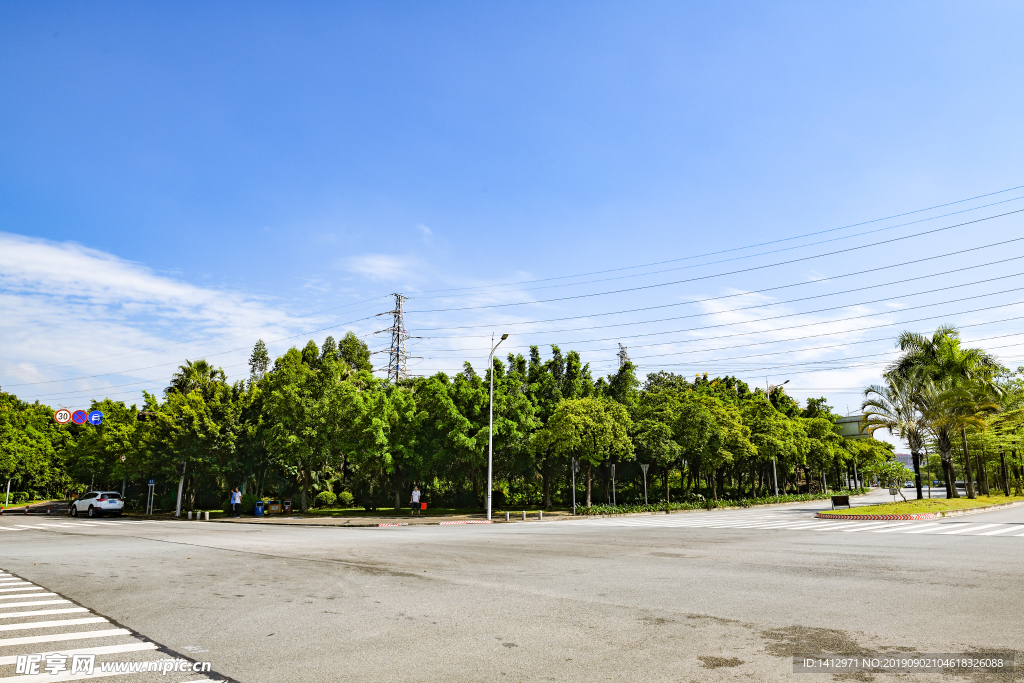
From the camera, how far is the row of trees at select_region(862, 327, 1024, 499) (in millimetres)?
33375

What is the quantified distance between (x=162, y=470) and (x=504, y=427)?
23.4 meters

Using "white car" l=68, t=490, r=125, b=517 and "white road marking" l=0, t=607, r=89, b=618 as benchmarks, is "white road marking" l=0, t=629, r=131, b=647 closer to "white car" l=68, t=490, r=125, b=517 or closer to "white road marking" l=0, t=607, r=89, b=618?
"white road marking" l=0, t=607, r=89, b=618

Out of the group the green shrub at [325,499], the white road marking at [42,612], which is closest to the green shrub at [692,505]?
the green shrub at [325,499]

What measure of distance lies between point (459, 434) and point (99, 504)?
26165 millimetres

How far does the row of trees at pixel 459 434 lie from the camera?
1367 inches

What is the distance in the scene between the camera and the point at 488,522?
29312mm

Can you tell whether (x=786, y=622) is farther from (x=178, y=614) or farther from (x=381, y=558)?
(x=381, y=558)

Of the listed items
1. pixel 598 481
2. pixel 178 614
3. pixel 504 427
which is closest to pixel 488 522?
pixel 504 427

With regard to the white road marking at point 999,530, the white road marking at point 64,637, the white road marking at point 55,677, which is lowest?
the white road marking at point 999,530

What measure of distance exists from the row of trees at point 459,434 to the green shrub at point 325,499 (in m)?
0.85

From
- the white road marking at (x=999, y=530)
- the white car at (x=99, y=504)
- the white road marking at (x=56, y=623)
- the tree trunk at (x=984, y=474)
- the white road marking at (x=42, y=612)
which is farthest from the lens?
the tree trunk at (x=984, y=474)

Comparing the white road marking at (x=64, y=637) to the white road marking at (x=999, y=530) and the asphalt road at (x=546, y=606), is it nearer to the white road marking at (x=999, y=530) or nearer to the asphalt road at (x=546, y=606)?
the asphalt road at (x=546, y=606)

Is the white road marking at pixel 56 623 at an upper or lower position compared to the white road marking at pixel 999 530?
upper

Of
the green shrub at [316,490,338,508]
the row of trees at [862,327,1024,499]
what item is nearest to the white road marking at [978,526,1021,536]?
the row of trees at [862,327,1024,499]
